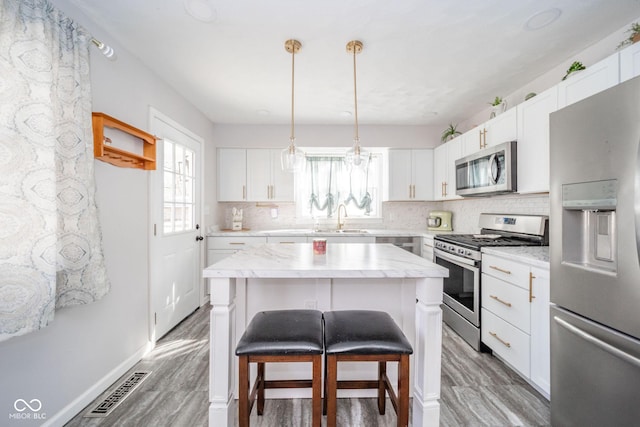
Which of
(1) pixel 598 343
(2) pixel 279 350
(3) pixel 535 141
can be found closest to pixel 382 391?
(2) pixel 279 350

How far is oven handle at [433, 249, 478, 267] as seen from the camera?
2.33 m

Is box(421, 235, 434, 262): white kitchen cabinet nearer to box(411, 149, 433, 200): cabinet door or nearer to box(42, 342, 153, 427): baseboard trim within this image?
box(411, 149, 433, 200): cabinet door

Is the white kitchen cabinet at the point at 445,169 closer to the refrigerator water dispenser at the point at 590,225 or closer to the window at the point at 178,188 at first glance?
the refrigerator water dispenser at the point at 590,225

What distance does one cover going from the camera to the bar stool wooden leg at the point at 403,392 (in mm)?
1172

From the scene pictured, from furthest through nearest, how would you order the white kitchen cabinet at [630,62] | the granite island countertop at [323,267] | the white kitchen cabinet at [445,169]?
the white kitchen cabinet at [445,169] → the white kitchen cabinet at [630,62] → the granite island countertop at [323,267]

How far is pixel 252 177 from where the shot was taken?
3.97 m

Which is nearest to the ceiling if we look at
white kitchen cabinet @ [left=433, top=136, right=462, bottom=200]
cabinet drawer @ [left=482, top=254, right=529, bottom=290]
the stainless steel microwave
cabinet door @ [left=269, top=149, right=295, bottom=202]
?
white kitchen cabinet @ [left=433, top=136, right=462, bottom=200]

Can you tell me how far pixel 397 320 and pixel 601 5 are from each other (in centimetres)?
230

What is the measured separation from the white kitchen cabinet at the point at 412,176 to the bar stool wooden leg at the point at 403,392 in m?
2.99

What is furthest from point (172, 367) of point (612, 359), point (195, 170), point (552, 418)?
point (612, 359)

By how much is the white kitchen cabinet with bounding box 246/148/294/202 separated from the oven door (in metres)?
2.29

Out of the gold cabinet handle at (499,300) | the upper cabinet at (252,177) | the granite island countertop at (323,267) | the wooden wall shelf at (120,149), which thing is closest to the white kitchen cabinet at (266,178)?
the upper cabinet at (252,177)

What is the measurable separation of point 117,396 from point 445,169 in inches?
155

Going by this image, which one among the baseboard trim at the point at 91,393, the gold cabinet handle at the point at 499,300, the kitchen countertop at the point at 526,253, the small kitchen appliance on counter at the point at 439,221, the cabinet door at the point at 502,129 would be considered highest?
the cabinet door at the point at 502,129
